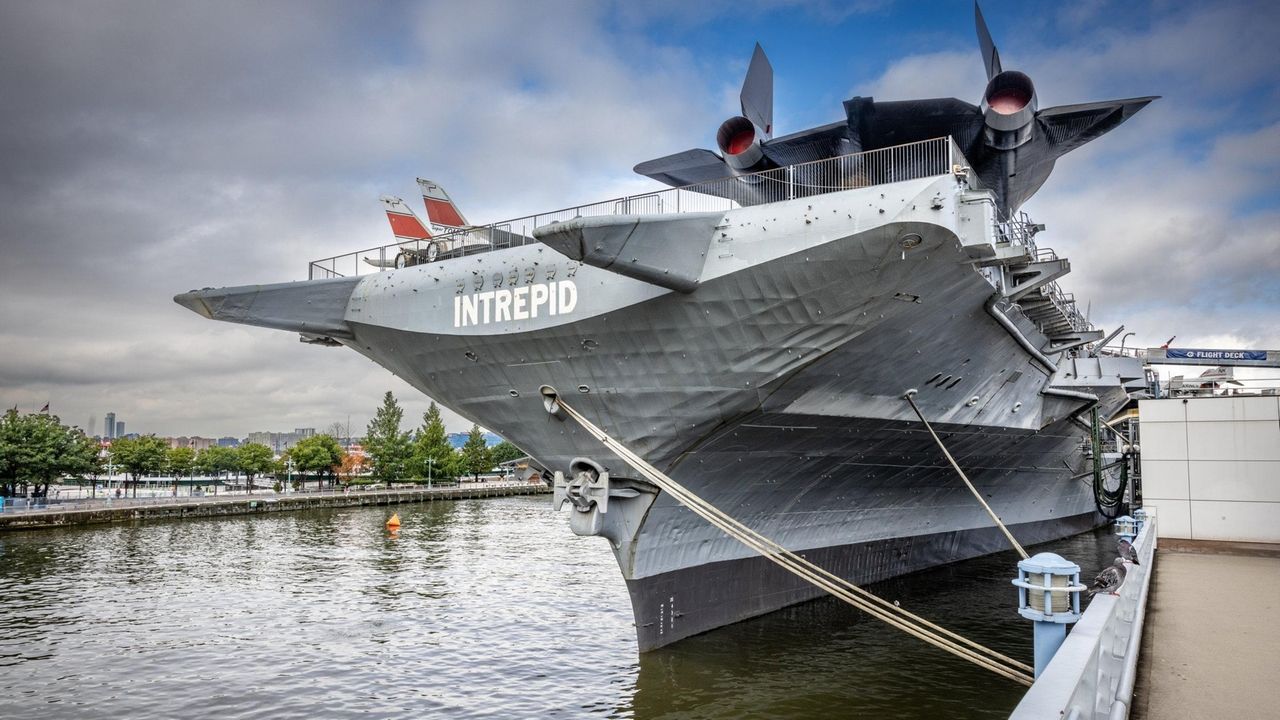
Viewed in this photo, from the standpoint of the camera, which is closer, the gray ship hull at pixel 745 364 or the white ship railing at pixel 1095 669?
the white ship railing at pixel 1095 669

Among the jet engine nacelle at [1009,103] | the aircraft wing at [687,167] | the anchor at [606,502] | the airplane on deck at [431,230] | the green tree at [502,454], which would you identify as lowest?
the green tree at [502,454]

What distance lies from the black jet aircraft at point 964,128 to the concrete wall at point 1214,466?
5.14 m

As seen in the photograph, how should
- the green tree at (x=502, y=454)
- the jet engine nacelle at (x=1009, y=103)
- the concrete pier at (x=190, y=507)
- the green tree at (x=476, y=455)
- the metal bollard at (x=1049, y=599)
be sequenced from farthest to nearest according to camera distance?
1. the green tree at (x=502, y=454)
2. the green tree at (x=476, y=455)
3. the concrete pier at (x=190, y=507)
4. the jet engine nacelle at (x=1009, y=103)
5. the metal bollard at (x=1049, y=599)

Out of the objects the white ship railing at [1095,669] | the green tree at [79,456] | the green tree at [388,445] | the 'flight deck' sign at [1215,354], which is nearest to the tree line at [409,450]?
the green tree at [388,445]

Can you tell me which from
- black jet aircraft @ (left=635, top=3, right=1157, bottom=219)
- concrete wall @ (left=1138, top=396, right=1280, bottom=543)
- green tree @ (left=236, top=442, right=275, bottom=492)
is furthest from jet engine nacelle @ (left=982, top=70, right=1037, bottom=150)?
green tree @ (left=236, top=442, right=275, bottom=492)

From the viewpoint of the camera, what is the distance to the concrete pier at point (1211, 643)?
4684 millimetres

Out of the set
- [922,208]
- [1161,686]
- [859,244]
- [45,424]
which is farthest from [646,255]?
[45,424]

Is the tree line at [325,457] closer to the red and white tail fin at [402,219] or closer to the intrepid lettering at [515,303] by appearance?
the red and white tail fin at [402,219]

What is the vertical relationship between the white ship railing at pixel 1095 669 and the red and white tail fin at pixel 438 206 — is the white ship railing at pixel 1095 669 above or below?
below

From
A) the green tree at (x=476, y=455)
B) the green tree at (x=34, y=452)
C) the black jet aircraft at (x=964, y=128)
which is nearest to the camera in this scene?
the black jet aircraft at (x=964, y=128)

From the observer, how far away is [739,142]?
13.6 metres

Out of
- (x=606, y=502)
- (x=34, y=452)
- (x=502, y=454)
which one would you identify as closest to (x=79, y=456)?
(x=34, y=452)

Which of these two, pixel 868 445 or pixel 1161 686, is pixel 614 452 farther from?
pixel 1161 686

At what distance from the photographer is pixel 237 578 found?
2138cm
